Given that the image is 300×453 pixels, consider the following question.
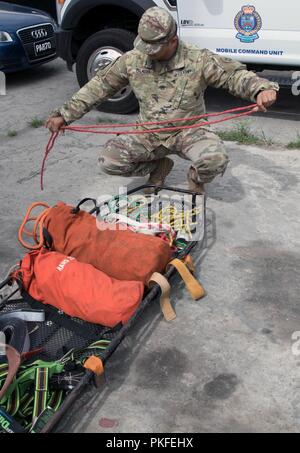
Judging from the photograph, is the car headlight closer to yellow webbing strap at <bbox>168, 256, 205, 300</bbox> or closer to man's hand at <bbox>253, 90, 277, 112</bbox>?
man's hand at <bbox>253, 90, 277, 112</bbox>

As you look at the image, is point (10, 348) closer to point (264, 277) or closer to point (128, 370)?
point (128, 370)

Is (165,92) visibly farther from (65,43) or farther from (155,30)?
(65,43)

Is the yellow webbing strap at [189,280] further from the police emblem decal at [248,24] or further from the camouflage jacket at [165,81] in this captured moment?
the police emblem decal at [248,24]

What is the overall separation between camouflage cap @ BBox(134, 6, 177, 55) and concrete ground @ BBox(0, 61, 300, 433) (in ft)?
4.22

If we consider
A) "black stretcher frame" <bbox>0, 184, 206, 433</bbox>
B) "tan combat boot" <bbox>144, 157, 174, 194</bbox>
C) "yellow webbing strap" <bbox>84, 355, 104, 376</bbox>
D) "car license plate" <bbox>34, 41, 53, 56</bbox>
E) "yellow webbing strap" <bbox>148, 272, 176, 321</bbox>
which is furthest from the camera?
"car license plate" <bbox>34, 41, 53, 56</bbox>

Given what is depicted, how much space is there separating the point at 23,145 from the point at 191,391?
3.71 meters

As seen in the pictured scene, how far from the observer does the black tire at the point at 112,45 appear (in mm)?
5738

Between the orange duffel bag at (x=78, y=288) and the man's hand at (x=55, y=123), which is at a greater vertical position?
the man's hand at (x=55, y=123)

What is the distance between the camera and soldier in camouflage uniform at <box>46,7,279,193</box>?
11.4ft

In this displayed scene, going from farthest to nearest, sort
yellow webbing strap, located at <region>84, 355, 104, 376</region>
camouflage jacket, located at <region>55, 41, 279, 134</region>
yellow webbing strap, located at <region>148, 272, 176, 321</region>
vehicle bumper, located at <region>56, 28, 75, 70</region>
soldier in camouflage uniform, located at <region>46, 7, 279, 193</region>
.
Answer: vehicle bumper, located at <region>56, 28, 75, 70</region>
camouflage jacket, located at <region>55, 41, 279, 134</region>
soldier in camouflage uniform, located at <region>46, 7, 279, 193</region>
yellow webbing strap, located at <region>148, 272, 176, 321</region>
yellow webbing strap, located at <region>84, 355, 104, 376</region>

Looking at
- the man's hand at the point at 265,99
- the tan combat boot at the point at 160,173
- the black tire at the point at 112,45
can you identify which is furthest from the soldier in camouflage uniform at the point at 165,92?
the black tire at the point at 112,45

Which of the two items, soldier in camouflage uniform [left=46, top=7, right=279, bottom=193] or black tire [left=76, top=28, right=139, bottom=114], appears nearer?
soldier in camouflage uniform [left=46, top=7, right=279, bottom=193]

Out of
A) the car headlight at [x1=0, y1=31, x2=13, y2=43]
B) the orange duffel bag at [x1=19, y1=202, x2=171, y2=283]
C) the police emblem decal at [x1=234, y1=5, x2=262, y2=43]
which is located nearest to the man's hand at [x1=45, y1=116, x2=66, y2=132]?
the orange duffel bag at [x1=19, y1=202, x2=171, y2=283]

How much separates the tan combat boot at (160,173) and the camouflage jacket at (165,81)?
473 mm
